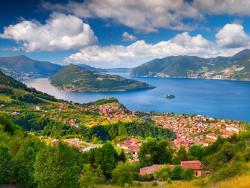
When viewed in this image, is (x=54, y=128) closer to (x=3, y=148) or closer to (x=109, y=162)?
(x=109, y=162)

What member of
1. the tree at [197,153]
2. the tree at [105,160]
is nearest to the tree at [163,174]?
the tree at [105,160]

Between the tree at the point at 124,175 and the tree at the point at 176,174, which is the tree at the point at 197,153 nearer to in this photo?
the tree at the point at 176,174

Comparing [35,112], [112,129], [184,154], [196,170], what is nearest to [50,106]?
[35,112]

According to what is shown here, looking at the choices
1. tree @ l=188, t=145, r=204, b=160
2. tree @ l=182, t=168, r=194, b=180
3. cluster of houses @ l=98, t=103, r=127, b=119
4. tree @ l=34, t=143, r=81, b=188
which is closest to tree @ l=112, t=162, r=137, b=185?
tree @ l=182, t=168, r=194, b=180

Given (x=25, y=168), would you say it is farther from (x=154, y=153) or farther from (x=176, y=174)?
(x=154, y=153)

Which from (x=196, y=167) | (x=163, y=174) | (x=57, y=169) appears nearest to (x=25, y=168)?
(x=57, y=169)
